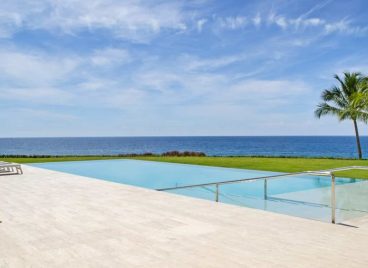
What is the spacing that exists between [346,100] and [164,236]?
→ 18609mm

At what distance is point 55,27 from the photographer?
1562cm

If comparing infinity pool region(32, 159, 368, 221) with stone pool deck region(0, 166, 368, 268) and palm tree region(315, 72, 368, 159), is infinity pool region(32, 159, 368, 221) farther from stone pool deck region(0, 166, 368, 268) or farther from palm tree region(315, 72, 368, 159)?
palm tree region(315, 72, 368, 159)

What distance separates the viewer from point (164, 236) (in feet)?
13.1

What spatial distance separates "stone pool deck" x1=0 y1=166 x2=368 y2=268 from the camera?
324 centimetres

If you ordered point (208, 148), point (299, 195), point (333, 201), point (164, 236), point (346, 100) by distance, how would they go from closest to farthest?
1. point (164, 236)
2. point (333, 201)
3. point (299, 195)
4. point (346, 100)
5. point (208, 148)

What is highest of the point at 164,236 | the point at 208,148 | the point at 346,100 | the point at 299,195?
the point at 346,100

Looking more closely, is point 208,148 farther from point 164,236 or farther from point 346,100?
point 164,236

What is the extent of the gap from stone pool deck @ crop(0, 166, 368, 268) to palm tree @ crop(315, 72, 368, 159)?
15572 mm

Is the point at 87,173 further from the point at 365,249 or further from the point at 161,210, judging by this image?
the point at 365,249

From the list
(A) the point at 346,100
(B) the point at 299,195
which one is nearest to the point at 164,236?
Result: (B) the point at 299,195

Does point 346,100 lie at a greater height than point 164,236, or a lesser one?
greater

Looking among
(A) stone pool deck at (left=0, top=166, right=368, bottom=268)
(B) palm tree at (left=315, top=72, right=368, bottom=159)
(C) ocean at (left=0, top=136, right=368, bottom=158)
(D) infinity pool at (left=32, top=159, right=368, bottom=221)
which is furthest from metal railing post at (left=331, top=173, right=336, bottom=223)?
(C) ocean at (left=0, top=136, right=368, bottom=158)

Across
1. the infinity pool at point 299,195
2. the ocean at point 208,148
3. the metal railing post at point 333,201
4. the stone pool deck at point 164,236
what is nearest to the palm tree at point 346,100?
the infinity pool at point 299,195

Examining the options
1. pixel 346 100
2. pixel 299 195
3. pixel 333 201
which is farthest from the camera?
pixel 346 100
